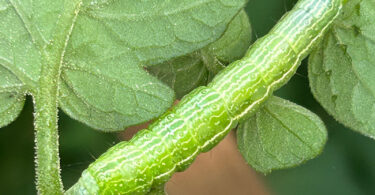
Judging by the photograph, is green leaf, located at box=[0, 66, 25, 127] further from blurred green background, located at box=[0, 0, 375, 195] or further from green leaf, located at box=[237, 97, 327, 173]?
green leaf, located at box=[237, 97, 327, 173]

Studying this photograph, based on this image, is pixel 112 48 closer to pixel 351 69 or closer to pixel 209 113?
pixel 209 113

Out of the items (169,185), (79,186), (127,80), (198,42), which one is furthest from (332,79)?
(169,185)

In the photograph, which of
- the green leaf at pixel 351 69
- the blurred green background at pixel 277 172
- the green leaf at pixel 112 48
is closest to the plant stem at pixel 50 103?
the green leaf at pixel 112 48

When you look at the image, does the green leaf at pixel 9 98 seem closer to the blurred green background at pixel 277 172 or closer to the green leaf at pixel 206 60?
the green leaf at pixel 206 60

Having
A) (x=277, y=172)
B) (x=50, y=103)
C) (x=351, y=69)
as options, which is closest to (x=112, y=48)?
(x=50, y=103)

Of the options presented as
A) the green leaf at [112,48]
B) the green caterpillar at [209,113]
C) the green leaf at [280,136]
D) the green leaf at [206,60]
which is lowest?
the green leaf at [280,136]

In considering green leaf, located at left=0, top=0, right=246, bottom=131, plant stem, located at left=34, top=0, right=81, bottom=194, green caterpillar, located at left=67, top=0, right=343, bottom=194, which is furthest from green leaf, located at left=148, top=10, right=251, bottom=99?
plant stem, located at left=34, top=0, right=81, bottom=194

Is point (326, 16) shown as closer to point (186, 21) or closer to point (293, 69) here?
point (293, 69)
